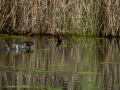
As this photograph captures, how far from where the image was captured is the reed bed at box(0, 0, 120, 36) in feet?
45.1

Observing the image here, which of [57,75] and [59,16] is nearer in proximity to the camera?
[57,75]

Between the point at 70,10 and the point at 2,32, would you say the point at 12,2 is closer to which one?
the point at 2,32

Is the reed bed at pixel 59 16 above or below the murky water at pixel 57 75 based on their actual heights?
above

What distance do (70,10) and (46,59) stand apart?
720 centimetres

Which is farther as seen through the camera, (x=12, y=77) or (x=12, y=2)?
(x=12, y=2)

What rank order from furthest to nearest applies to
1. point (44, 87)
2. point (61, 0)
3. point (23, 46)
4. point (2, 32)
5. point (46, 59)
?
1. point (2, 32)
2. point (61, 0)
3. point (23, 46)
4. point (46, 59)
5. point (44, 87)

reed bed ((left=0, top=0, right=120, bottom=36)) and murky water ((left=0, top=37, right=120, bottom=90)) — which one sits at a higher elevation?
reed bed ((left=0, top=0, right=120, bottom=36))

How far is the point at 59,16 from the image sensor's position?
13.9m

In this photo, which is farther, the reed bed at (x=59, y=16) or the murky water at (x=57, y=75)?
the reed bed at (x=59, y=16)

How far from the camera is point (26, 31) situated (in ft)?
46.2

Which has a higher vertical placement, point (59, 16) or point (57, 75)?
point (59, 16)

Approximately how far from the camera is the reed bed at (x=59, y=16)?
45.1 feet

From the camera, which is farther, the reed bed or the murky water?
the reed bed

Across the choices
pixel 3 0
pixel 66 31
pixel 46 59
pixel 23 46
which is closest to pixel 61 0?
pixel 66 31
